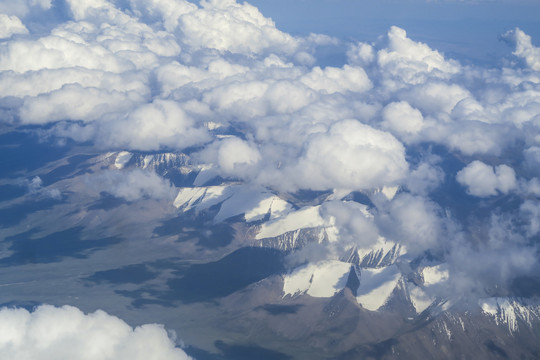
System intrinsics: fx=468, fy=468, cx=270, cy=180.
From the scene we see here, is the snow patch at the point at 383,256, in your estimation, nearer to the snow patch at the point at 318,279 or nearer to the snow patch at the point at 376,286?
the snow patch at the point at 376,286

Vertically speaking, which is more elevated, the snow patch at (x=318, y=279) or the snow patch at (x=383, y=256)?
the snow patch at (x=383, y=256)

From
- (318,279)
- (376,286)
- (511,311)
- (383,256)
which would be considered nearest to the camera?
(511,311)

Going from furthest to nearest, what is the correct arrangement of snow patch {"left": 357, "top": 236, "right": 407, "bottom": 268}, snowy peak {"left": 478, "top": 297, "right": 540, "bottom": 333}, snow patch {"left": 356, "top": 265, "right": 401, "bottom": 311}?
snow patch {"left": 357, "top": 236, "right": 407, "bottom": 268}
snow patch {"left": 356, "top": 265, "right": 401, "bottom": 311}
snowy peak {"left": 478, "top": 297, "right": 540, "bottom": 333}

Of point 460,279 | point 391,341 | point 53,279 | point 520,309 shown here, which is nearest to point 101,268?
point 53,279

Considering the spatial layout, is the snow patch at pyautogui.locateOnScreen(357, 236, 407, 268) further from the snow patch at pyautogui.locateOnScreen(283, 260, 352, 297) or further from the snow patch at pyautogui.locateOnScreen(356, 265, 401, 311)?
the snow patch at pyautogui.locateOnScreen(283, 260, 352, 297)

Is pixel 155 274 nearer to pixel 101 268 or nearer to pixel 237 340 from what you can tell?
pixel 101 268

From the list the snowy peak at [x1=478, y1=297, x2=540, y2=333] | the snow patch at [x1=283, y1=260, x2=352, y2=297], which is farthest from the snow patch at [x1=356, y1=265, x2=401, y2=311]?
the snowy peak at [x1=478, y1=297, x2=540, y2=333]

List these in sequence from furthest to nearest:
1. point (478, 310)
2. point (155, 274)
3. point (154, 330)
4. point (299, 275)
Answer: point (155, 274)
point (299, 275)
point (478, 310)
point (154, 330)

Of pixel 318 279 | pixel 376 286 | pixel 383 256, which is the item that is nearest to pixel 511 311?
pixel 376 286

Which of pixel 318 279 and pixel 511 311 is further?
pixel 318 279

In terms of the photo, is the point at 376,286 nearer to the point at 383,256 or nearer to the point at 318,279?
the point at 318,279

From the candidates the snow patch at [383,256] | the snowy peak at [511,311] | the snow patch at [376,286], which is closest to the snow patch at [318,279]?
the snow patch at [376,286]
